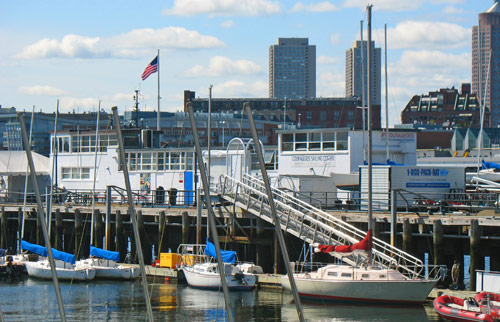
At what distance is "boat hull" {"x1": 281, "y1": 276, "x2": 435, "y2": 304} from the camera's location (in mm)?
36125

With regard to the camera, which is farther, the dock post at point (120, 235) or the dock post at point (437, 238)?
the dock post at point (120, 235)

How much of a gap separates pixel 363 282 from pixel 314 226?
23.4ft

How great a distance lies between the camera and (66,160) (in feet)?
220

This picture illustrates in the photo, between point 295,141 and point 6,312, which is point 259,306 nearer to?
point 6,312

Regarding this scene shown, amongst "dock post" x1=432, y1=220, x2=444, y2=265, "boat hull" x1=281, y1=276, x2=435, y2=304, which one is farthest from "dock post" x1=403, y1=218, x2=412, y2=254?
"boat hull" x1=281, y1=276, x2=435, y2=304

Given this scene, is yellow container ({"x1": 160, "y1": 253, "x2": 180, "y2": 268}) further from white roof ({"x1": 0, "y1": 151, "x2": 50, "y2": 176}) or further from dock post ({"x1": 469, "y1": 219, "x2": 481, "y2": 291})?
white roof ({"x1": 0, "y1": 151, "x2": 50, "y2": 176})

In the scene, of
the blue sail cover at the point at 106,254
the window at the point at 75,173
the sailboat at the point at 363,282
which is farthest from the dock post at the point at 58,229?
the sailboat at the point at 363,282

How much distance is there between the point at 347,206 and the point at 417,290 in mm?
11108

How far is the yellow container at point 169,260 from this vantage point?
46.5 meters

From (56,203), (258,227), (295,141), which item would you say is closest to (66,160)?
(56,203)

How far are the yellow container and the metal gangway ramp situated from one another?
4.00 metres

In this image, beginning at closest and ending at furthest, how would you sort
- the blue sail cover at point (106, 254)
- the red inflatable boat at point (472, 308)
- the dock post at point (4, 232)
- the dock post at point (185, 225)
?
the red inflatable boat at point (472, 308) < the blue sail cover at point (106, 254) < the dock post at point (185, 225) < the dock post at point (4, 232)

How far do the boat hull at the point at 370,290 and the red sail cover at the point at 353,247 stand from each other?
1.31 meters

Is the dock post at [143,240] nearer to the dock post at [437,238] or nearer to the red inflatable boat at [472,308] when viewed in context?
the dock post at [437,238]
